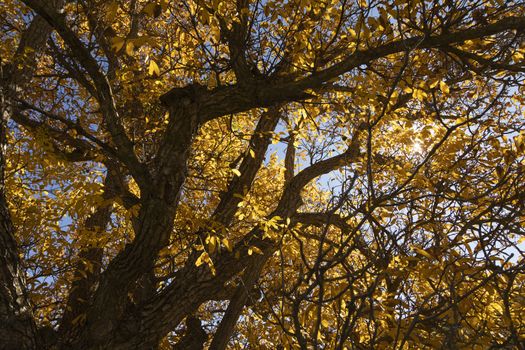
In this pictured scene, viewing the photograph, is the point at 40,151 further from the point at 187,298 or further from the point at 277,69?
the point at 277,69

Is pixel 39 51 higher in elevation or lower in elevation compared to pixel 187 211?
higher

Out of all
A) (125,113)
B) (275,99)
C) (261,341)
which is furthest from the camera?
(261,341)

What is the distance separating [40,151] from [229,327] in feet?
11.1

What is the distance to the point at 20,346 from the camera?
287cm

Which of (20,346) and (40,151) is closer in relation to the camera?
(20,346)

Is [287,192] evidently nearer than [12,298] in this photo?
No

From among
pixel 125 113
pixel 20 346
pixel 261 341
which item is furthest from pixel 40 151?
pixel 261 341

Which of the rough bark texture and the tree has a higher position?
the tree

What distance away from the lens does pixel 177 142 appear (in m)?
3.74

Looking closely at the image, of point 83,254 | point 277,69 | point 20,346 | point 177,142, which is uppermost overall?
point 277,69

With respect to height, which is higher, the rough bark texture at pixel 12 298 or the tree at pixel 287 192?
the tree at pixel 287 192

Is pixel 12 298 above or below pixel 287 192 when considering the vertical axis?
below

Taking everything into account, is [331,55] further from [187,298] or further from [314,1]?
[187,298]

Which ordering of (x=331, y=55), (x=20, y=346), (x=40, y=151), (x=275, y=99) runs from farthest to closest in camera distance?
(x=331, y=55) < (x=40, y=151) < (x=275, y=99) < (x=20, y=346)
